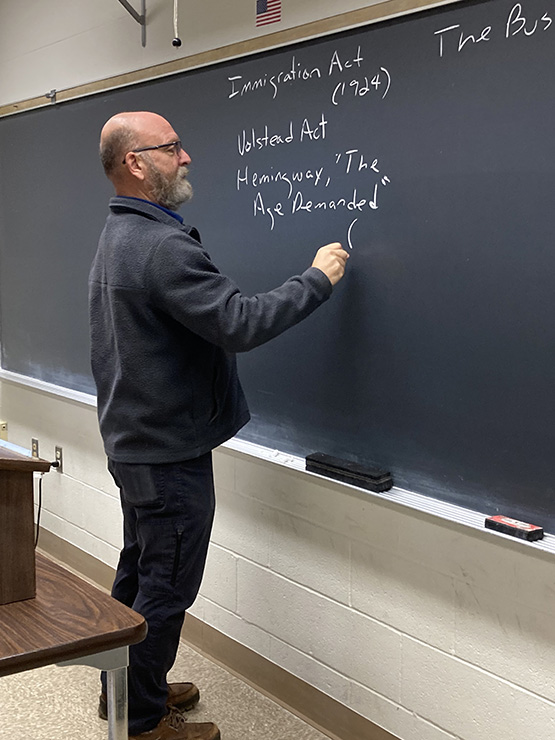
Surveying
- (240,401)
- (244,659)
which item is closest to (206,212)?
(240,401)

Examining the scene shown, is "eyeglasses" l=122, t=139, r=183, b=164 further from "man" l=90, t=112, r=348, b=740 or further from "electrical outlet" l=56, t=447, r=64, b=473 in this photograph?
"electrical outlet" l=56, t=447, r=64, b=473

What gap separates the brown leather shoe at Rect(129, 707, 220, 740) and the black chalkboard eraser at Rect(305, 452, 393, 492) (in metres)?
0.78

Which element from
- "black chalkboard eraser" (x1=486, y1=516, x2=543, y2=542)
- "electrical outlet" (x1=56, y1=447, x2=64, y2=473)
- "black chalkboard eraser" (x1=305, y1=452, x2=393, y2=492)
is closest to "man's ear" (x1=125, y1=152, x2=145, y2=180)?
"black chalkboard eraser" (x1=305, y1=452, x2=393, y2=492)

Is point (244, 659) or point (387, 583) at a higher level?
point (387, 583)

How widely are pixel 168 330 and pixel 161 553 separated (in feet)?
1.86

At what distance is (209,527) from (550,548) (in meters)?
0.87

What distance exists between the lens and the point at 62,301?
10.5ft

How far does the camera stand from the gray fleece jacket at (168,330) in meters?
1.86

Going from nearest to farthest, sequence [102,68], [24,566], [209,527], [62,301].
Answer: [24,566]
[209,527]
[102,68]
[62,301]

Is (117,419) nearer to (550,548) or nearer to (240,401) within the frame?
(240,401)

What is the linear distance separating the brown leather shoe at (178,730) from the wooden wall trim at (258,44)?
1.84 meters

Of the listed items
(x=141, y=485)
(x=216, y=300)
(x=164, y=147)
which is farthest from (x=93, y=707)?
(x=164, y=147)

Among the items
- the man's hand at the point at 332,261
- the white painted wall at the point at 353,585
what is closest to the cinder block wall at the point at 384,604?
the white painted wall at the point at 353,585

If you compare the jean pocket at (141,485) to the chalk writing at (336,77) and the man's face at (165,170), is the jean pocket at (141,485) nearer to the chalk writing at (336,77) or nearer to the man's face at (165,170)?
the man's face at (165,170)
